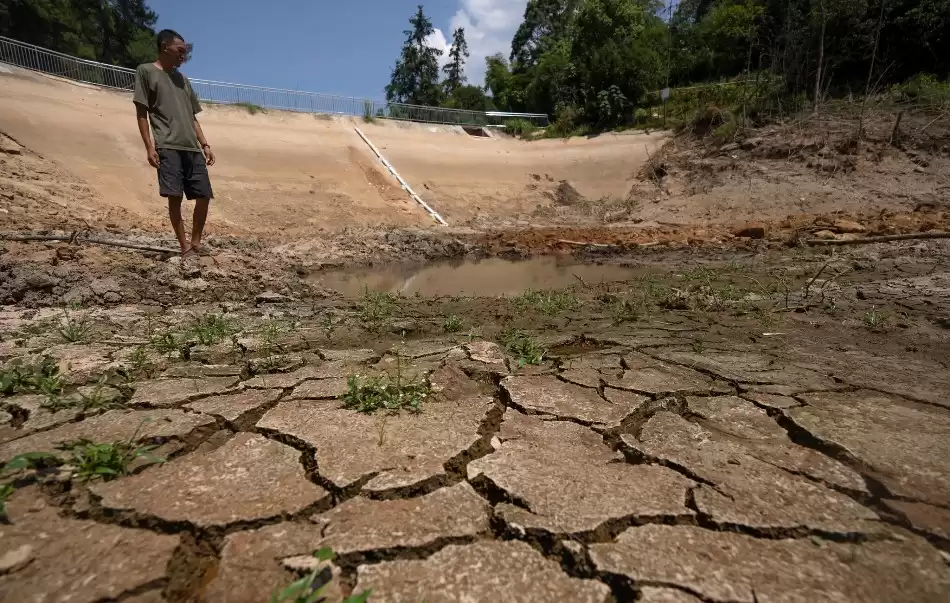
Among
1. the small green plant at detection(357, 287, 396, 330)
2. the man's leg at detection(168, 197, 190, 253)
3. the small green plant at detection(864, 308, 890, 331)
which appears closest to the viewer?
the small green plant at detection(864, 308, 890, 331)

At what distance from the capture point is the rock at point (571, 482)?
116 centimetres

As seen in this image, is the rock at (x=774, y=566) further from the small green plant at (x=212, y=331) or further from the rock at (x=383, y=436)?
the small green plant at (x=212, y=331)

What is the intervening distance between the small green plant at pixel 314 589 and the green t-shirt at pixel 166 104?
152 inches

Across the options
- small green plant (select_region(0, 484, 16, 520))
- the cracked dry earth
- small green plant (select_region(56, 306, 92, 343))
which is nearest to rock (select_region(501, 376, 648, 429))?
the cracked dry earth

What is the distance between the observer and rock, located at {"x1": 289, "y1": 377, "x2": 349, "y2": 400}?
6.06 ft

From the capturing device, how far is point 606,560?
1021mm

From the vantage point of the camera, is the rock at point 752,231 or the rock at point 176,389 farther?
the rock at point 752,231

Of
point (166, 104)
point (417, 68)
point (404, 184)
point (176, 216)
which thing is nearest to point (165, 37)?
point (166, 104)

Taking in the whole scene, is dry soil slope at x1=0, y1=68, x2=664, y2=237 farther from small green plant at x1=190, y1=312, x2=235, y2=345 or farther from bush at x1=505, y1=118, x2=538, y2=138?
small green plant at x1=190, y1=312, x2=235, y2=345

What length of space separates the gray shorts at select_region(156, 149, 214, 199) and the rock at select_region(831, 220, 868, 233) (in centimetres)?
779

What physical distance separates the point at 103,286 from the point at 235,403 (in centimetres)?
247

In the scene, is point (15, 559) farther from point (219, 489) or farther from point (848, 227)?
point (848, 227)

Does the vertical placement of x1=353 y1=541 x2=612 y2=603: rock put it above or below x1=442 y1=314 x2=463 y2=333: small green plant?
above

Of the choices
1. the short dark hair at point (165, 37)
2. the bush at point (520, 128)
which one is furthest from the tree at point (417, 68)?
the short dark hair at point (165, 37)
